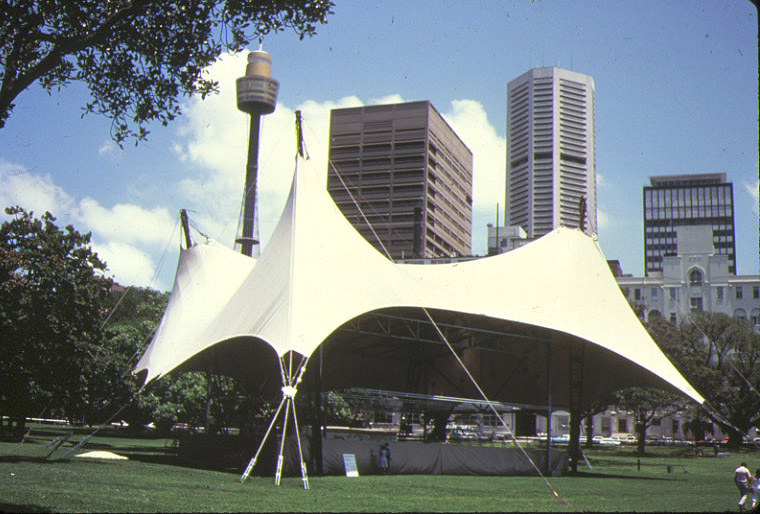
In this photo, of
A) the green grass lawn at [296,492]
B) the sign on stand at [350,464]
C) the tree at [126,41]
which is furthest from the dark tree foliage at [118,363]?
the tree at [126,41]

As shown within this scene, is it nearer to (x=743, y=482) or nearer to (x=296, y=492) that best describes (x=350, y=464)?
(x=296, y=492)

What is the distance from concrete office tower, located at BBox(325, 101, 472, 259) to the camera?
129 m

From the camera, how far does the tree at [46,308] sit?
28641 mm

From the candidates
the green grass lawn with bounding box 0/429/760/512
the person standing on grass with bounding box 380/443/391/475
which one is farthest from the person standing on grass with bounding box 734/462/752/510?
the person standing on grass with bounding box 380/443/391/475

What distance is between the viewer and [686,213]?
569 feet

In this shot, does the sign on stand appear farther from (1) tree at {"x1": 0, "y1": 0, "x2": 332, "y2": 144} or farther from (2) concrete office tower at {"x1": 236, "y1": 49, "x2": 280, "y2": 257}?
(2) concrete office tower at {"x1": 236, "y1": 49, "x2": 280, "y2": 257}

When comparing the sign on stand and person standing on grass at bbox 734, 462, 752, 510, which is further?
the sign on stand

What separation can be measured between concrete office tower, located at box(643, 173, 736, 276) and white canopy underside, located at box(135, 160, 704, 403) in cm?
14678

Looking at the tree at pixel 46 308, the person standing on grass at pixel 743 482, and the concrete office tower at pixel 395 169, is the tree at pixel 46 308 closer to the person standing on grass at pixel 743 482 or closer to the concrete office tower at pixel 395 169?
the person standing on grass at pixel 743 482

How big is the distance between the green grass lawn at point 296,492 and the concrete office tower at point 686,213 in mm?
154970

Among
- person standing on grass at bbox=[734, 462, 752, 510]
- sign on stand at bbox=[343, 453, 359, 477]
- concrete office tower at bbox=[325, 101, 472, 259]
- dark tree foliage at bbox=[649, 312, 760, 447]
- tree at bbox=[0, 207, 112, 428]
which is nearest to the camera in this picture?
person standing on grass at bbox=[734, 462, 752, 510]

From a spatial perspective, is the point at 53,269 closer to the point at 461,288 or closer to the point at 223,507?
the point at 461,288

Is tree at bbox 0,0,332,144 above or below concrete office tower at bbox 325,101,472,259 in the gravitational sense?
below

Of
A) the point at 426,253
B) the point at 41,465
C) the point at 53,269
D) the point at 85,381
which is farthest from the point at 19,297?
the point at 426,253
